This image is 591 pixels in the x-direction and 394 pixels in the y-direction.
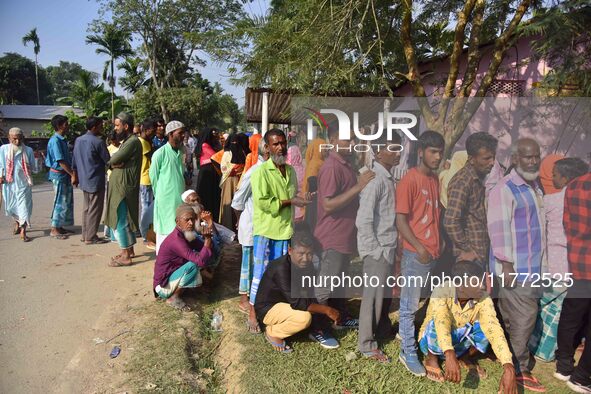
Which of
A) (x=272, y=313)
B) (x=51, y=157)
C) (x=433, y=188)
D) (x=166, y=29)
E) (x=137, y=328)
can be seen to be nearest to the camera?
(x=433, y=188)

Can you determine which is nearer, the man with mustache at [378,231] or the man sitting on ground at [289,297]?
the man with mustache at [378,231]

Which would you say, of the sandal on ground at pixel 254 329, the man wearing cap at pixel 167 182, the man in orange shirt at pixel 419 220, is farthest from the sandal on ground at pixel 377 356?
the man wearing cap at pixel 167 182

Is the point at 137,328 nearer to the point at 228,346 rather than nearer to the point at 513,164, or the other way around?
the point at 228,346

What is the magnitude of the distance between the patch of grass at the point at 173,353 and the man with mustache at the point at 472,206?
2044mm

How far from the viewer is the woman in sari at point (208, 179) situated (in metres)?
6.24

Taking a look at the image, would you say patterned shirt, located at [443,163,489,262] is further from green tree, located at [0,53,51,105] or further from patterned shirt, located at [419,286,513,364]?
green tree, located at [0,53,51,105]

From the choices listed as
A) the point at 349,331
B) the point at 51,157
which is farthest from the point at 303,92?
the point at 51,157

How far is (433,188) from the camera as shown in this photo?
10.6 ft

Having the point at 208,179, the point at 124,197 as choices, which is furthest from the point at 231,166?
the point at 124,197

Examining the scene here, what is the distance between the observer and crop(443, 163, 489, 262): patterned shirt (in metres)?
3.22

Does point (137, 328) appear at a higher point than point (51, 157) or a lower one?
lower

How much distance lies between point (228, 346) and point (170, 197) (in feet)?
5.76

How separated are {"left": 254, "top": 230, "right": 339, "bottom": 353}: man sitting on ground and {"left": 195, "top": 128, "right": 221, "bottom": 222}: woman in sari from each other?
2.93 metres

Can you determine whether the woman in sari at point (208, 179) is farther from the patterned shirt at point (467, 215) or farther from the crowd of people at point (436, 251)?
the patterned shirt at point (467, 215)
